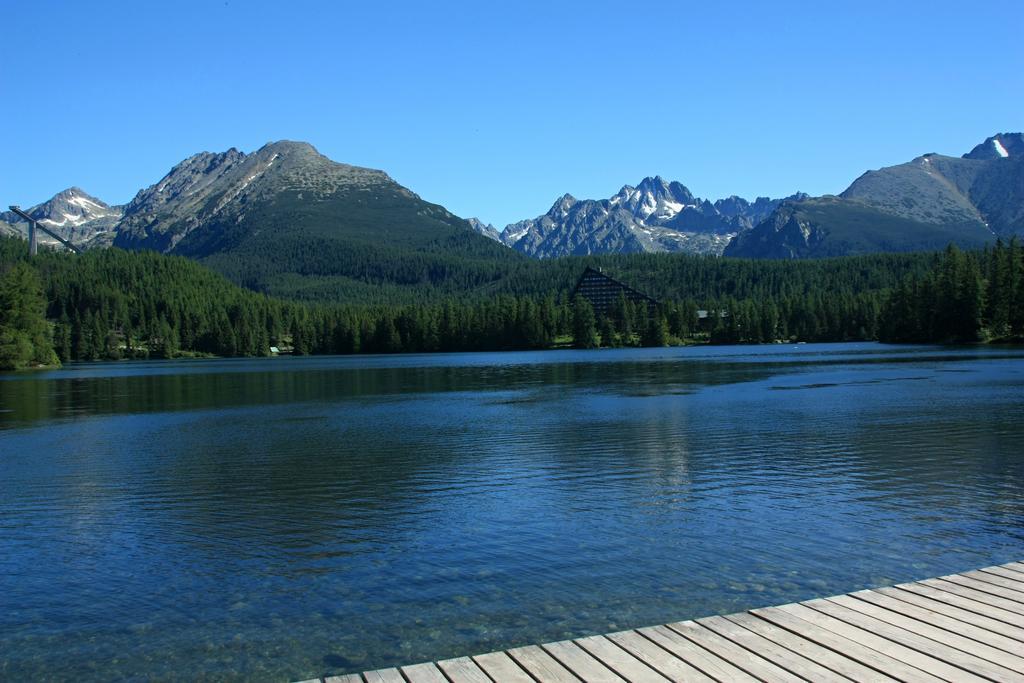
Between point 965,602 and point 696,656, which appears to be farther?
point 965,602

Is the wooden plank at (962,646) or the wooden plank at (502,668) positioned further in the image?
the wooden plank at (502,668)

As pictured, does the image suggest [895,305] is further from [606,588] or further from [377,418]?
[606,588]

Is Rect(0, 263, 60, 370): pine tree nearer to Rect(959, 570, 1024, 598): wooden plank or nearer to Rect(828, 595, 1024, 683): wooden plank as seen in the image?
Rect(959, 570, 1024, 598): wooden plank

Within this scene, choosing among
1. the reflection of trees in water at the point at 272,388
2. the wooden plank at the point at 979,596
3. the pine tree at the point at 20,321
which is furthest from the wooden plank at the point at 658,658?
the pine tree at the point at 20,321

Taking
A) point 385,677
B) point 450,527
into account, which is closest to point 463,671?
point 385,677

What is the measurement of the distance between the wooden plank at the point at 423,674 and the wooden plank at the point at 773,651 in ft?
13.8

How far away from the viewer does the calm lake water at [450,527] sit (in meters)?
16.3

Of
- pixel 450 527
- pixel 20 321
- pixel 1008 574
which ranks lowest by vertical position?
pixel 450 527

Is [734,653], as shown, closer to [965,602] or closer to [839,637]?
[839,637]

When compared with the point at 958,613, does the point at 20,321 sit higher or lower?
higher

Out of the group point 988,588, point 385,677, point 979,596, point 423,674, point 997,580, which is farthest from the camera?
point 997,580

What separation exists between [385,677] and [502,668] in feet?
5.17

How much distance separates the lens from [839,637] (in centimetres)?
1166

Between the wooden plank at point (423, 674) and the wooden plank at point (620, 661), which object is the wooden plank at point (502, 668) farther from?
the wooden plank at point (620, 661)
